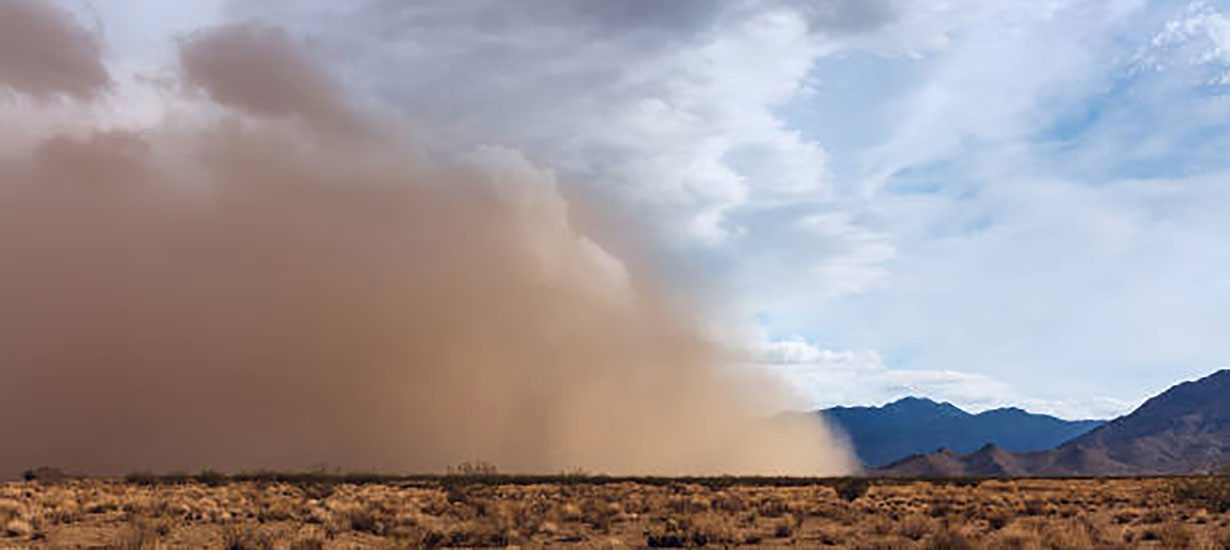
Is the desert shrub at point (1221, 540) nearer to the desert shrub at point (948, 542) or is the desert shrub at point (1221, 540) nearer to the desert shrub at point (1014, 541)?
the desert shrub at point (1014, 541)

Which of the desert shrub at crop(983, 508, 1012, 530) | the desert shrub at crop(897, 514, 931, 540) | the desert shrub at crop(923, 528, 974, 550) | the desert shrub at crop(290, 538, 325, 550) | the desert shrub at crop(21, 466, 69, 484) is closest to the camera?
the desert shrub at crop(290, 538, 325, 550)

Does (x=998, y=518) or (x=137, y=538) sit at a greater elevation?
(x=137, y=538)

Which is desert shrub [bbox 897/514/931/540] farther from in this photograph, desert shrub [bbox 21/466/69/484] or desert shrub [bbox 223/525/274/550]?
desert shrub [bbox 21/466/69/484]

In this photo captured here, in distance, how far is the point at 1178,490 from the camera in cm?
4150

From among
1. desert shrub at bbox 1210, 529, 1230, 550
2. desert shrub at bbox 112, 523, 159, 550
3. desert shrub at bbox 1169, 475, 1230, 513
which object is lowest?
desert shrub at bbox 1210, 529, 1230, 550

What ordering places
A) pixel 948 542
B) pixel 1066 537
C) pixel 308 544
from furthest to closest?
pixel 1066 537, pixel 948 542, pixel 308 544

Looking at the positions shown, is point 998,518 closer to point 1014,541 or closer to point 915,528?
point 915,528

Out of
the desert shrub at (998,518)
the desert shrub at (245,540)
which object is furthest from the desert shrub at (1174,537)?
the desert shrub at (245,540)

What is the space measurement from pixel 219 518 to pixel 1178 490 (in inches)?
1593

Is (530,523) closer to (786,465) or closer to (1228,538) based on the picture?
(1228,538)

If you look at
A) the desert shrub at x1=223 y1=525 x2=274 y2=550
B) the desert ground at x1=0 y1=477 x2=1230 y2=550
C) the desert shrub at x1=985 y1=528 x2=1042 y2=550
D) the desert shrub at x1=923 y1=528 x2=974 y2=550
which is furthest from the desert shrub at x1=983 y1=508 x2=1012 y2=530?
the desert shrub at x1=223 y1=525 x2=274 y2=550

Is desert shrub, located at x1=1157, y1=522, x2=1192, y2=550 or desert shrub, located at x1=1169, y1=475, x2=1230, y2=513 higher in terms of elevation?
desert shrub, located at x1=1169, y1=475, x2=1230, y2=513

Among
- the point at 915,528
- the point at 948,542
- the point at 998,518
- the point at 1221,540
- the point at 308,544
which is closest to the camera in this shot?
the point at 308,544

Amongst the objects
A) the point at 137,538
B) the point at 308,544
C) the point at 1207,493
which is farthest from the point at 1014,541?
the point at 137,538
